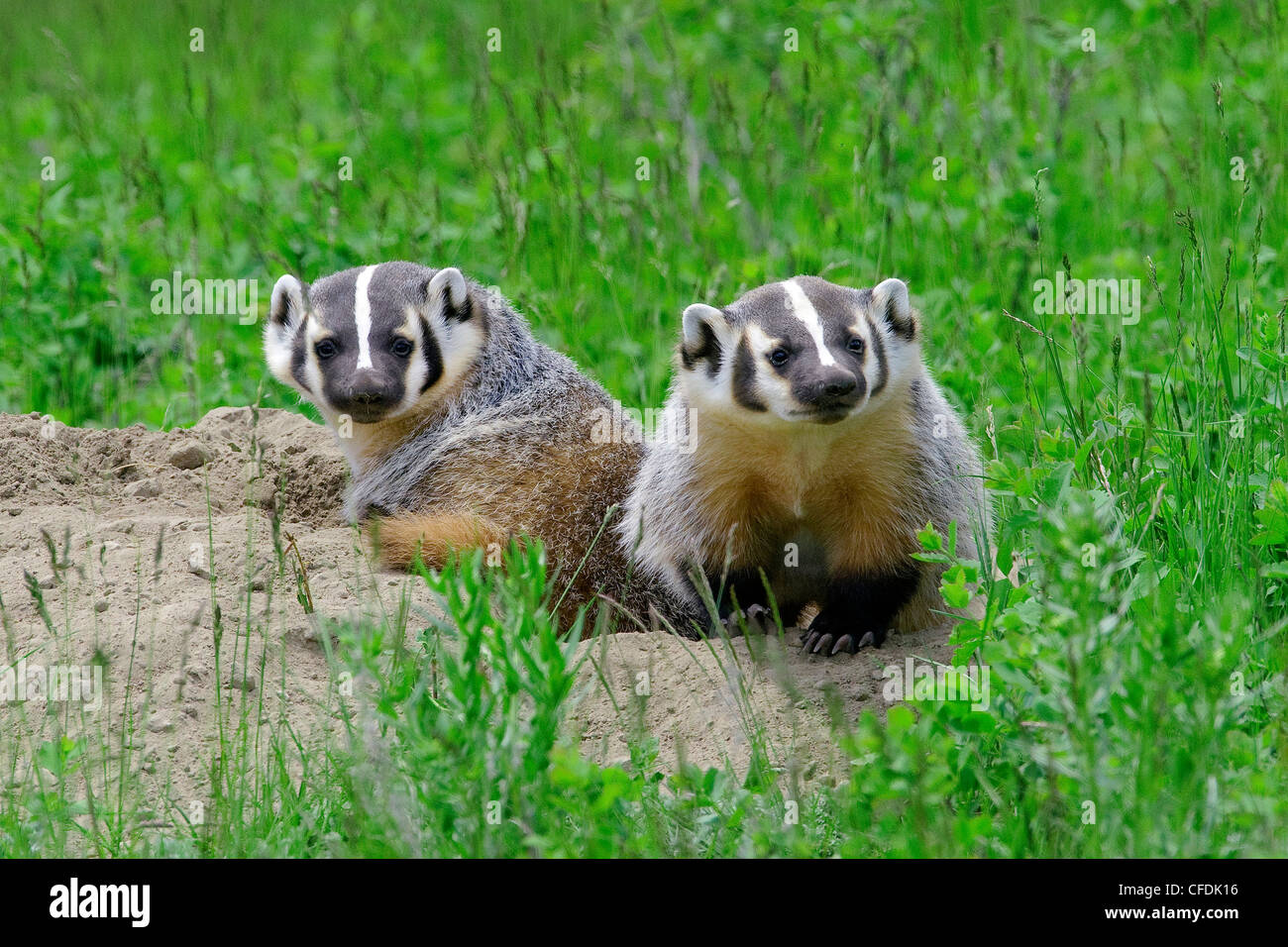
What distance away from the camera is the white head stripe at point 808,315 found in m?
3.91

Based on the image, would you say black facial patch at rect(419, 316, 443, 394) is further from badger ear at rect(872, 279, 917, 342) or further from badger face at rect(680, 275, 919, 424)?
badger ear at rect(872, 279, 917, 342)

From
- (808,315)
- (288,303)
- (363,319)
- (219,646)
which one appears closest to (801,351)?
(808,315)

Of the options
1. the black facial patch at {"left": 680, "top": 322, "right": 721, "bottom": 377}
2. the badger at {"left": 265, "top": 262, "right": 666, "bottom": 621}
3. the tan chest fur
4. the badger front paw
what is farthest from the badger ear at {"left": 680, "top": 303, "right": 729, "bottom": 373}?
the badger front paw

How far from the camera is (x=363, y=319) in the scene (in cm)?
471

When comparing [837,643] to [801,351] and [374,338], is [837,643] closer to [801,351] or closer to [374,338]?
[801,351]

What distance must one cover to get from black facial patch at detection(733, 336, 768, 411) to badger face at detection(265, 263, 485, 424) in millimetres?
1157

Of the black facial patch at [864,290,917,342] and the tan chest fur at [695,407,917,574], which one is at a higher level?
the black facial patch at [864,290,917,342]

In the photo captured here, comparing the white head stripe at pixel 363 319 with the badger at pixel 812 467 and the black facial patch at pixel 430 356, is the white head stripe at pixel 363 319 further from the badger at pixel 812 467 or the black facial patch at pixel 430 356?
the badger at pixel 812 467

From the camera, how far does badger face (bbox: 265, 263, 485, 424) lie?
15.3 feet

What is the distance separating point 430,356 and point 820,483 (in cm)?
143

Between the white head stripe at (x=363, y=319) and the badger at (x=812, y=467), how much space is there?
998 mm

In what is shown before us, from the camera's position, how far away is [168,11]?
1051cm

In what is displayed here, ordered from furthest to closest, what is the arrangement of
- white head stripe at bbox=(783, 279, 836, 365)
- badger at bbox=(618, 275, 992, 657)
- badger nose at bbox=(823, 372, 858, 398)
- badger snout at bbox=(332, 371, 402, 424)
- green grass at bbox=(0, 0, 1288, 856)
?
1. badger snout at bbox=(332, 371, 402, 424)
2. badger at bbox=(618, 275, 992, 657)
3. white head stripe at bbox=(783, 279, 836, 365)
4. badger nose at bbox=(823, 372, 858, 398)
5. green grass at bbox=(0, 0, 1288, 856)

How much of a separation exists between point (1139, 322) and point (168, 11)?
757cm
